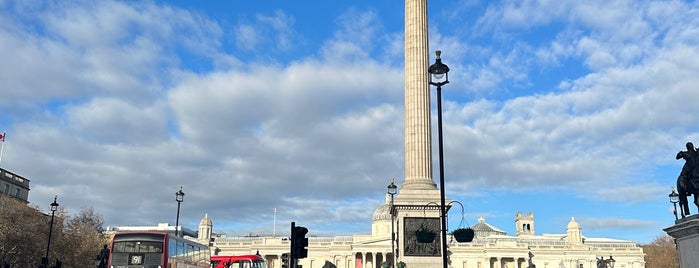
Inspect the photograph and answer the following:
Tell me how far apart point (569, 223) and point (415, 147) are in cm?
9532

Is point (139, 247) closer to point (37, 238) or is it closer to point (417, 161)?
point (417, 161)

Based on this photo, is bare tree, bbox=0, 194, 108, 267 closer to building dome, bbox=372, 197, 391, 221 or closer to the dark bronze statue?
the dark bronze statue

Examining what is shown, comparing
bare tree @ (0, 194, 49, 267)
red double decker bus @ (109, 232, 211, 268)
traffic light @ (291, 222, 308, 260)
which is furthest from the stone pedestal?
bare tree @ (0, 194, 49, 267)

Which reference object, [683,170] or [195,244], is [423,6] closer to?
[195,244]

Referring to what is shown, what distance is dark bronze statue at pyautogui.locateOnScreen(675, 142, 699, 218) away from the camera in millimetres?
16828

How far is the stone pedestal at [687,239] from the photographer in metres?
15.9

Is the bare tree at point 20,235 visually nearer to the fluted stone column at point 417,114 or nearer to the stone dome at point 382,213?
the fluted stone column at point 417,114

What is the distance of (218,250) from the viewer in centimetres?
11812

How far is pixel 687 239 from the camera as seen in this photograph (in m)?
16.4

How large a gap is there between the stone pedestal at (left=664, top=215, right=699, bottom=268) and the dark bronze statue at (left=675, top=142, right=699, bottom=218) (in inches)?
21.5

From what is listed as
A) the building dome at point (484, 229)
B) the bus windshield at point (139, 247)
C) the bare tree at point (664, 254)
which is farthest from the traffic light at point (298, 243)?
the building dome at point (484, 229)

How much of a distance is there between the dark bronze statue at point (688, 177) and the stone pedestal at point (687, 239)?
0.55 meters

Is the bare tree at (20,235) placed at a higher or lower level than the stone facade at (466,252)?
lower

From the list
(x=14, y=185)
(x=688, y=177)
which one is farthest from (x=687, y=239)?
(x=14, y=185)
